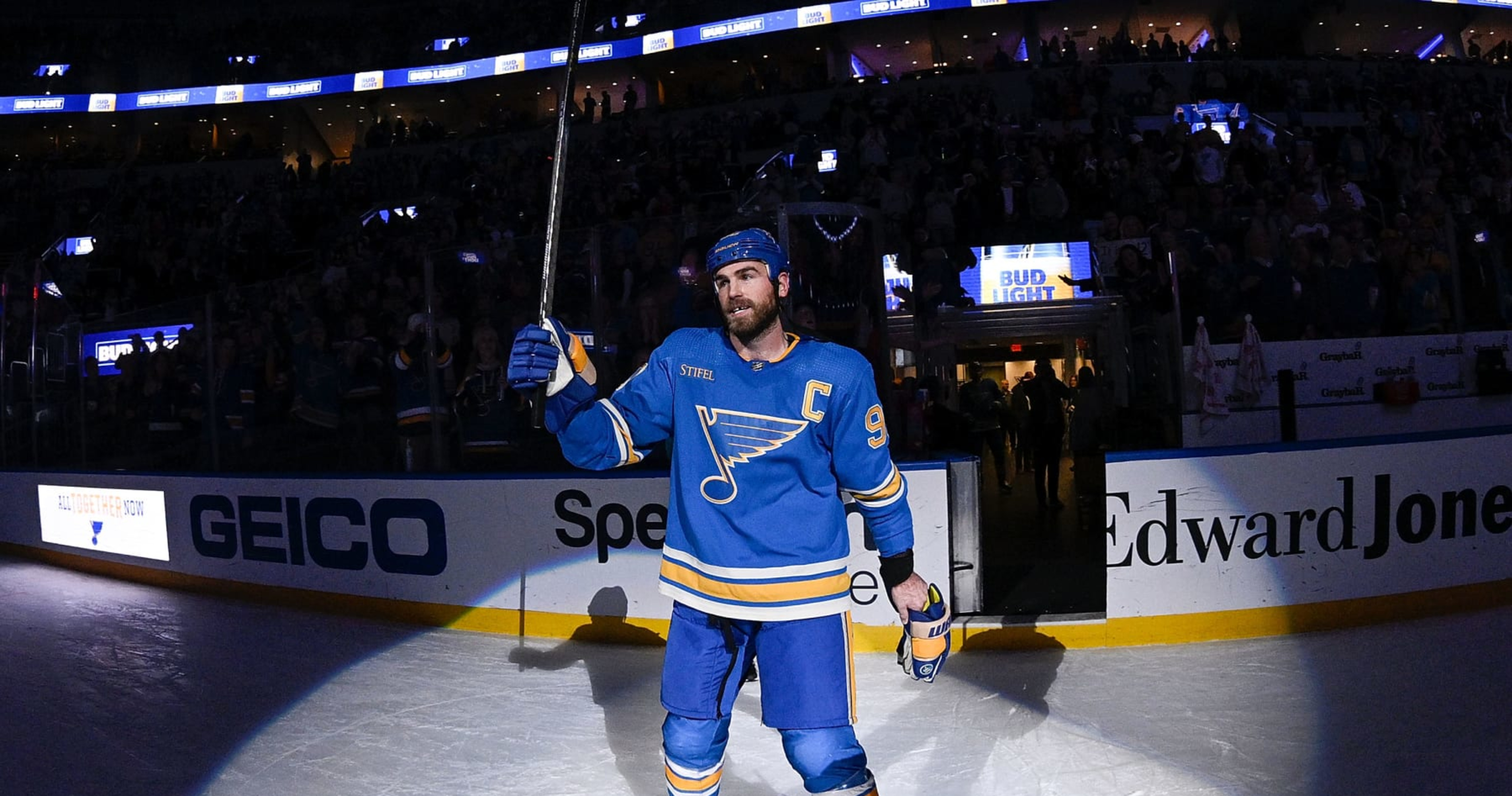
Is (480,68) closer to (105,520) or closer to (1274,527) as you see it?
(105,520)

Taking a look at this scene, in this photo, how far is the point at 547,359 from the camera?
2605mm

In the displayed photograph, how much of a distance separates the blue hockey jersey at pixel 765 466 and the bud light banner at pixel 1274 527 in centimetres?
310

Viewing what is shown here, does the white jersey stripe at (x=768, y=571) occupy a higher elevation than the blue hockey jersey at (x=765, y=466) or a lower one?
lower

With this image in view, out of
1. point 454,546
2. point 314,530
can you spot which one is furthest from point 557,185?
point 314,530

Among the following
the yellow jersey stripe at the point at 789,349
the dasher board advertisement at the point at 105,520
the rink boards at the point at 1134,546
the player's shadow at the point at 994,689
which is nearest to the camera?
the yellow jersey stripe at the point at 789,349

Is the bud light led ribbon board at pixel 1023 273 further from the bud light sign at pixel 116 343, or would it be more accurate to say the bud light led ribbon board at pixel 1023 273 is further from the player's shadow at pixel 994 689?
the bud light sign at pixel 116 343

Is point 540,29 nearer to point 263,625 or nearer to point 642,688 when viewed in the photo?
point 263,625

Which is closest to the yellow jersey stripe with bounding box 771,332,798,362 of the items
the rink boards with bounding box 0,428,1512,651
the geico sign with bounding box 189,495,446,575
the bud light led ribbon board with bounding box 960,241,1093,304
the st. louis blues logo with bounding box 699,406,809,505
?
the st. louis blues logo with bounding box 699,406,809,505

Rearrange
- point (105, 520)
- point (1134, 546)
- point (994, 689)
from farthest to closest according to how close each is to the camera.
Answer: point (105, 520), point (1134, 546), point (994, 689)

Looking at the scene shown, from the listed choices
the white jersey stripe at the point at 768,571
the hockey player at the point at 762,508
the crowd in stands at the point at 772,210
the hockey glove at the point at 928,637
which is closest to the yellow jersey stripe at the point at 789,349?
the hockey player at the point at 762,508

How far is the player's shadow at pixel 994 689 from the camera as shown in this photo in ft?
13.1

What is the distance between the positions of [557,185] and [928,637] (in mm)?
1524

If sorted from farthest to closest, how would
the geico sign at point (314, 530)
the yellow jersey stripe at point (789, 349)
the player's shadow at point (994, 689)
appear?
the geico sign at point (314, 530), the player's shadow at point (994, 689), the yellow jersey stripe at point (789, 349)

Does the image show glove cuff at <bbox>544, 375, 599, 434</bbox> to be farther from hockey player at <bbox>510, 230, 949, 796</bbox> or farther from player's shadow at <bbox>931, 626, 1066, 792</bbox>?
player's shadow at <bbox>931, 626, 1066, 792</bbox>
